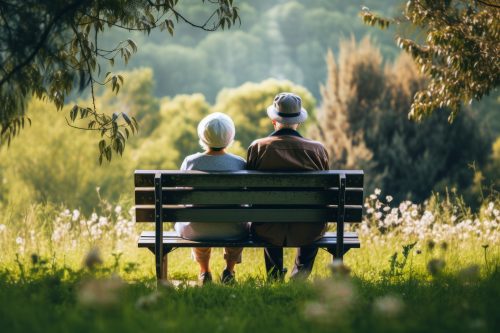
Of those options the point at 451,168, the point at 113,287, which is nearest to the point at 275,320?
the point at 113,287

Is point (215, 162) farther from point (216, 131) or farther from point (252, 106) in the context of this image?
point (252, 106)

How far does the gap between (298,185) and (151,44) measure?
62280 millimetres

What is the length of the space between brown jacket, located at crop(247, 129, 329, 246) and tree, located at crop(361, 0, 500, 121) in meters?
1.84

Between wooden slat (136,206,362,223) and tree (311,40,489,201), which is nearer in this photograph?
wooden slat (136,206,362,223)

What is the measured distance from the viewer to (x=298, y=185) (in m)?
5.02

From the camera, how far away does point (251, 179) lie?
5000mm

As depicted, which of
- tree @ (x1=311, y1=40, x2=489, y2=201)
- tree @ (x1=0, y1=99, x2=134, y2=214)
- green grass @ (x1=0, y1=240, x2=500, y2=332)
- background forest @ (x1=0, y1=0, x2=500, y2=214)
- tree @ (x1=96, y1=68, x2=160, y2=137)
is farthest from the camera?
tree @ (x1=96, y1=68, x2=160, y2=137)

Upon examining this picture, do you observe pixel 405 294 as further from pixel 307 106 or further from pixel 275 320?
pixel 307 106

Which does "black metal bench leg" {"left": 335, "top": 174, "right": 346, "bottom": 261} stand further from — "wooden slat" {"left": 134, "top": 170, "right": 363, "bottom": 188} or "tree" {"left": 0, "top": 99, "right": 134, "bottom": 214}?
"tree" {"left": 0, "top": 99, "right": 134, "bottom": 214}

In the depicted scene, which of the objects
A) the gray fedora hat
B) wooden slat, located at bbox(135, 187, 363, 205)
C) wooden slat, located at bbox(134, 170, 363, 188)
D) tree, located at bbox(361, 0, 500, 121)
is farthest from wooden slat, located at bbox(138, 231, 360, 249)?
tree, located at bbox(361, 0, 500, 121)

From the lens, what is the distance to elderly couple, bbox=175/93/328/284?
5.30 m

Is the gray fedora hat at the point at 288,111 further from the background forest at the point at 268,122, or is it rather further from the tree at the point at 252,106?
the tree at the point at 252,106

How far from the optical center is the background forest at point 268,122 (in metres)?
22.8

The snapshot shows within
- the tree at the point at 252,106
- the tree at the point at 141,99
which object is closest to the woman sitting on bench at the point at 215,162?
the tree at the point at 252,106
